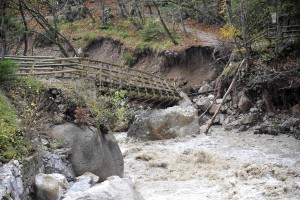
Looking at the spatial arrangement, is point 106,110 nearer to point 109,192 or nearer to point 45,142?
point 45,142

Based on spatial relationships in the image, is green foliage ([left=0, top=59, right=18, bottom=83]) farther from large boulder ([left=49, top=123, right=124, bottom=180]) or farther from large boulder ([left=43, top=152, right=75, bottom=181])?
large boulder ([left=43, top=152, right=75, bottom=181])

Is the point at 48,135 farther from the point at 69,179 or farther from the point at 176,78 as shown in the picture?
the point at 176,78

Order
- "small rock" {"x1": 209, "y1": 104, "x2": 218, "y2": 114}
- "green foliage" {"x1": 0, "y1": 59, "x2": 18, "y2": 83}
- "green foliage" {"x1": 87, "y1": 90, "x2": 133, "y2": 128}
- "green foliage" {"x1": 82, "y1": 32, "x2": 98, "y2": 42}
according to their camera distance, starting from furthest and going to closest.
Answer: "green foliage" {"x1": 82, "y1": 32, "x2": 98, "y2": 42} → "small rock" {"x1": 209, "y1": 104, "x2": 218, "y2": 114} → "green foliage" {"x1": 87, "y1": 90, "x2": 133, "y2": 128} → "green foliage" {"x1": 0, "y1": 59, "x2": 18, "y2": 83}

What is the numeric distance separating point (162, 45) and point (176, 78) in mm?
2706

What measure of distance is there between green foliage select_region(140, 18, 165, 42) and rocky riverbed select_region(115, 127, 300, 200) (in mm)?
11711

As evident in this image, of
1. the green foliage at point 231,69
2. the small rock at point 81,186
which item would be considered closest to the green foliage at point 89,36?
the green foliage at point 231,69

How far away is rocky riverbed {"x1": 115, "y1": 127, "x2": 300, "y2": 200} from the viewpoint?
10672 millimetres

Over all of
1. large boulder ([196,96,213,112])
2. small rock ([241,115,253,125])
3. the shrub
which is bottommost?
small rock ([241,115,253,125])

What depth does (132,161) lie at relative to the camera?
1486cm

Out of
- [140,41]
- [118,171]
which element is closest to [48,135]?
[118,171]

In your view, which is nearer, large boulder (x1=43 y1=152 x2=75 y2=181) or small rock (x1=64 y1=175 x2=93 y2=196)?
small rock (x1=64 y1=175 x2=93 y2=196)

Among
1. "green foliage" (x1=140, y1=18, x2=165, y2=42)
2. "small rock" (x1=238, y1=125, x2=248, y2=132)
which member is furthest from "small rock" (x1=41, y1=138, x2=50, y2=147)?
"green foliage" (x1=140, y1=18, x2=165, y2=42)

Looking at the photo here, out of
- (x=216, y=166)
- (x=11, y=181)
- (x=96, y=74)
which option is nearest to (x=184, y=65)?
(x=96, y=74)

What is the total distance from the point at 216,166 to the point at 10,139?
24.0 ft
